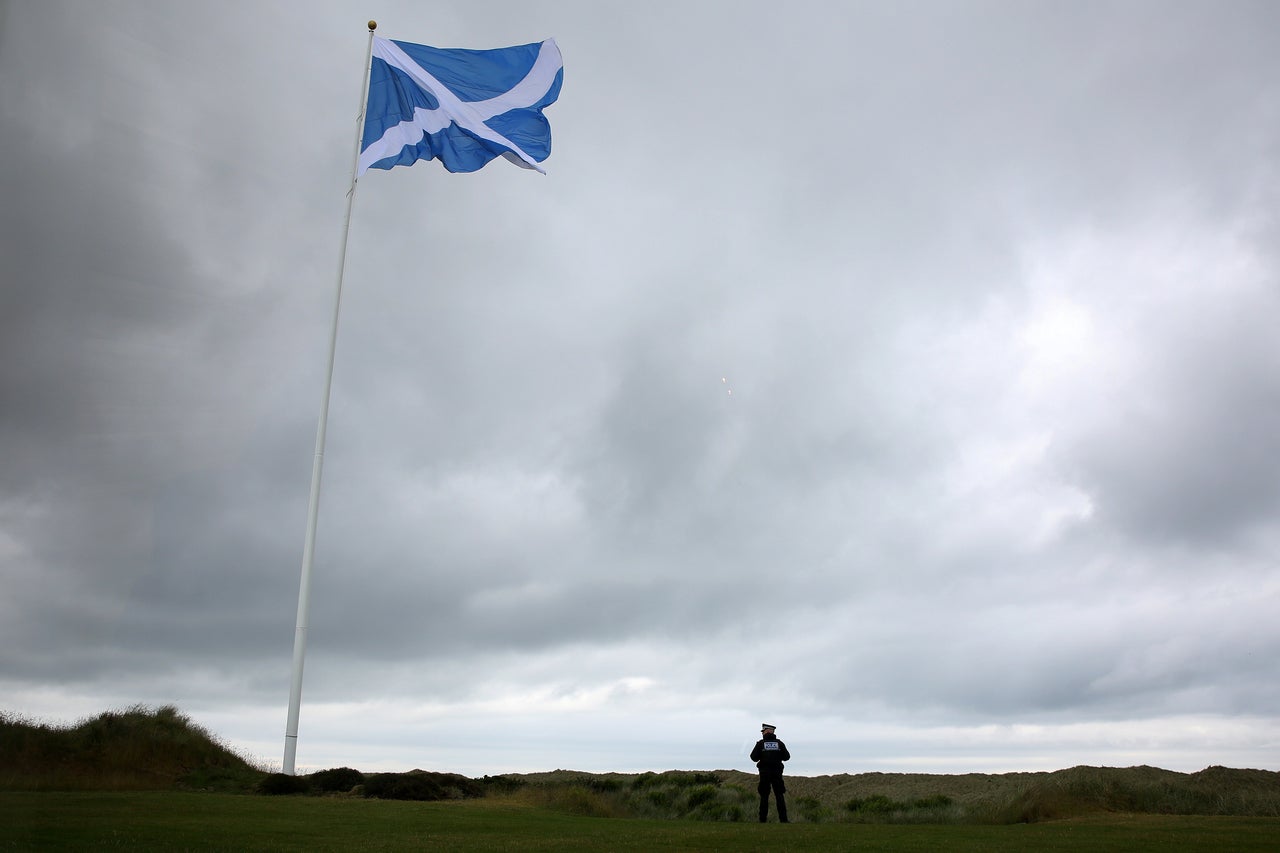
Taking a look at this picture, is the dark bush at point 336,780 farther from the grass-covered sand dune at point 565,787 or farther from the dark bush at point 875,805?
the dark bush at point 875,805

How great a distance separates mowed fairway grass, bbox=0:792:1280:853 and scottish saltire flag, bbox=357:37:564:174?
1414 cm

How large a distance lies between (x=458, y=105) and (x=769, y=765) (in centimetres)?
1644

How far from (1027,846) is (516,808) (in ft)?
30.8

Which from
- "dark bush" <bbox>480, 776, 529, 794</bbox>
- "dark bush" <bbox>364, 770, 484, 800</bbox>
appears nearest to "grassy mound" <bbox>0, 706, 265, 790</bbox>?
"dark bush" <bbox>364, 770, 484, 800</bbox>

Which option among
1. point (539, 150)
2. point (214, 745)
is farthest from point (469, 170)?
point (214, 745)

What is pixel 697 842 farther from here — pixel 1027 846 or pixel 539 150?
pixel 539 150

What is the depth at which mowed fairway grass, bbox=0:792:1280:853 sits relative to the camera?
1090cm

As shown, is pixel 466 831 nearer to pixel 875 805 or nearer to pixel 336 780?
pixel 336 780

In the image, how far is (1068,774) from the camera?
23719 millimetres

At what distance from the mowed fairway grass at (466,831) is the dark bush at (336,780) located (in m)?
3.19

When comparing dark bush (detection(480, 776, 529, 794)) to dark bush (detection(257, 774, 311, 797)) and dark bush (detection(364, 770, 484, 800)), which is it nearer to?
dark bush (detection(364, 770, 484, 800))

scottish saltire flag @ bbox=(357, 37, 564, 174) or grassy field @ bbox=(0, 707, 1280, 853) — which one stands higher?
scottish saltire flag @ bbox=(357, 37, 564, 174)

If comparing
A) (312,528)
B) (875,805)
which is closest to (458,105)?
(312,528)

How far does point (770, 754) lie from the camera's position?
19.1 metres
